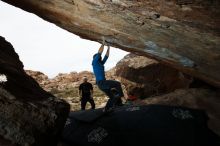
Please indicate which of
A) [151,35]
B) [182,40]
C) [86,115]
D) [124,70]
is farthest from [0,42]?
[124,70]

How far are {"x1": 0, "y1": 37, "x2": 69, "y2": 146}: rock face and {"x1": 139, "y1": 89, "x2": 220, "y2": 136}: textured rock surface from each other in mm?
5555

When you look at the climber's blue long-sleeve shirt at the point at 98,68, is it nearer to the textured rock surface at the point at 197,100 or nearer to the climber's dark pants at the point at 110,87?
the climber's dark pants at the point at 110,87

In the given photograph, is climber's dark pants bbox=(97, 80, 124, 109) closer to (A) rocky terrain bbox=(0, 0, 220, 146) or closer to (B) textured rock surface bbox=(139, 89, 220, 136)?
(A) rocky terrain bbox=(0, 0, 220, 146)

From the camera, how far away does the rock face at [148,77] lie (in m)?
21.5

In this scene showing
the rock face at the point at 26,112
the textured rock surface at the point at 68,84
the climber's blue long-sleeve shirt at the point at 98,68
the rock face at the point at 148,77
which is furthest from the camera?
the textured rock surface at the point at 68,84

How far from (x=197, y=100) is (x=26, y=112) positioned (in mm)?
7971

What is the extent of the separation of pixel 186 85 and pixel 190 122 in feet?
18.2

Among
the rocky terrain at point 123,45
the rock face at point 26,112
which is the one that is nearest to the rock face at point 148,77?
the rocky terrain at point 123,45

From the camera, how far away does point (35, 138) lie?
11531 mm

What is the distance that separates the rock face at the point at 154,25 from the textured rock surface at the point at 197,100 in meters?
1.23

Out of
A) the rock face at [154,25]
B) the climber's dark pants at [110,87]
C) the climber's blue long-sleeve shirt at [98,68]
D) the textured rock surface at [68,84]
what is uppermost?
the rock face at [154,25]

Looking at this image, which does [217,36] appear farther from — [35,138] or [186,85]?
[186,85]

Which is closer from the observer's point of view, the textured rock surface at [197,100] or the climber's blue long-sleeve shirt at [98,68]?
the climber's blue long-sleeve shirt at [98,68]

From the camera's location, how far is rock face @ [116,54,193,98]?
21.5 meters
